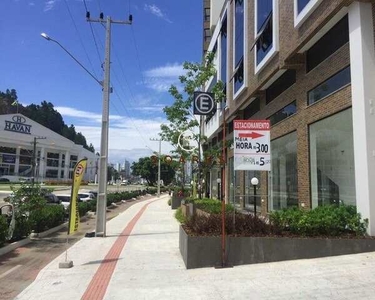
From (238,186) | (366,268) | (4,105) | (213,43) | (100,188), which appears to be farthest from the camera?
(4,105)

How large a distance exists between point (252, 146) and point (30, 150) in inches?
4785

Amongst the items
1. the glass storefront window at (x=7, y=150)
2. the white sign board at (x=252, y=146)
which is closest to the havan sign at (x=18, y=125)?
the glass storefront window at (x=7, y=150)

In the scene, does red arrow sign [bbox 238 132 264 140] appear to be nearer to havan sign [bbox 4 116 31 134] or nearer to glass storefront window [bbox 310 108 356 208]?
glass storefront window [bbox 310 108 356 208]

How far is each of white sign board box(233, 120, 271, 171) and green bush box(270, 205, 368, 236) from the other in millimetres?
1543

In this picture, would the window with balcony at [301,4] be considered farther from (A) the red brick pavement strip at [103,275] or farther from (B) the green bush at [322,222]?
(A) the red brick pavement strip at [103,275]

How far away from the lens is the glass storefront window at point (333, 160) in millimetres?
12914

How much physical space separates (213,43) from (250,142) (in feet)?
107

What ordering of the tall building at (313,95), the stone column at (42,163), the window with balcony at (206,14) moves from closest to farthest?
1. the tall building at (313,95)
2. the window with balcony at (206,14)
3. the stone column at (42,163)

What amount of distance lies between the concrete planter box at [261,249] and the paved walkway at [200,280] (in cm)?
27

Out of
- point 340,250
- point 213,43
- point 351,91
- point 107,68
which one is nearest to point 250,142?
point 340,250

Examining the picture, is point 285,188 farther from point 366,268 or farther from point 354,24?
point 366,268

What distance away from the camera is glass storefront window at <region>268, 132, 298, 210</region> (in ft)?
59.0

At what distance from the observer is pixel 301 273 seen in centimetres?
852

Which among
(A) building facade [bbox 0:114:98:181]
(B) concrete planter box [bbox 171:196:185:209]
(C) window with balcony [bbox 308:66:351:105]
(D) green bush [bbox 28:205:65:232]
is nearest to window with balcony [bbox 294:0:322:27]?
(C) window with balcony [bbox 308:66:351:105]
